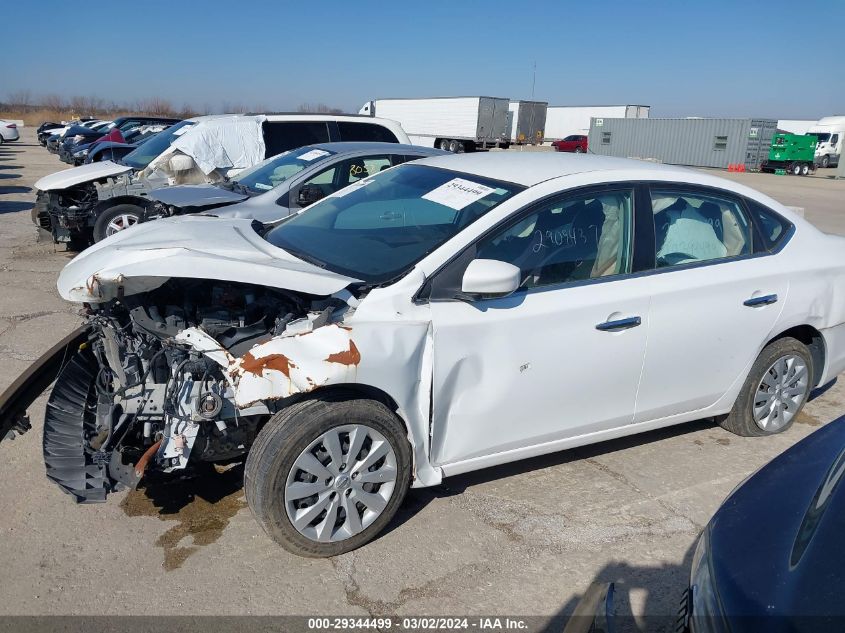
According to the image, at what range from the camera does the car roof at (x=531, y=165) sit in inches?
151

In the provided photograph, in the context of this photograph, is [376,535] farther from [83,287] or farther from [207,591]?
[83,287]

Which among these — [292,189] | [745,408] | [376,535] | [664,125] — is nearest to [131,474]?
[376,535]

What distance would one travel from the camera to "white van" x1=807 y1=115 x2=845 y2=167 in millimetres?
43156

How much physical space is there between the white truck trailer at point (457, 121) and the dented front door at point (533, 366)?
37342 millimetres

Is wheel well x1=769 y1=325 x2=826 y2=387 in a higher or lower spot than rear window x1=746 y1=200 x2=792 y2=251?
lower

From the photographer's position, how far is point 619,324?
12.0ft

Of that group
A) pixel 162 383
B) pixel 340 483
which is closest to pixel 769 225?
pixel 340 483

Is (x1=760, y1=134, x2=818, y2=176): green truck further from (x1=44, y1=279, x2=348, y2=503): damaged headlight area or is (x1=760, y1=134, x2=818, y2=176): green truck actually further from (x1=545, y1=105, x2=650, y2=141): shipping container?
(x1=44, y1=279, x2=348, y2=503): damaged headlight area

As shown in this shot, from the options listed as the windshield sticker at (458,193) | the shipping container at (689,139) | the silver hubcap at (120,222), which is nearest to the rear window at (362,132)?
the silver hubcap at (120,222)

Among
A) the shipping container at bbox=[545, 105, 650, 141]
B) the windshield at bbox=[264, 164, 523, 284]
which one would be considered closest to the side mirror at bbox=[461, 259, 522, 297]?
the windshield at bbox=[264, 164, 523, 284]

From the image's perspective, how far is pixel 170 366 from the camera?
3307mm

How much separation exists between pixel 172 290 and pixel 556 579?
244 cm

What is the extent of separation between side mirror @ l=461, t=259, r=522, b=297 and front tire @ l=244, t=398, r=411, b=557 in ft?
2.24

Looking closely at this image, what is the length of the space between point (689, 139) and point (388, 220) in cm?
4207
